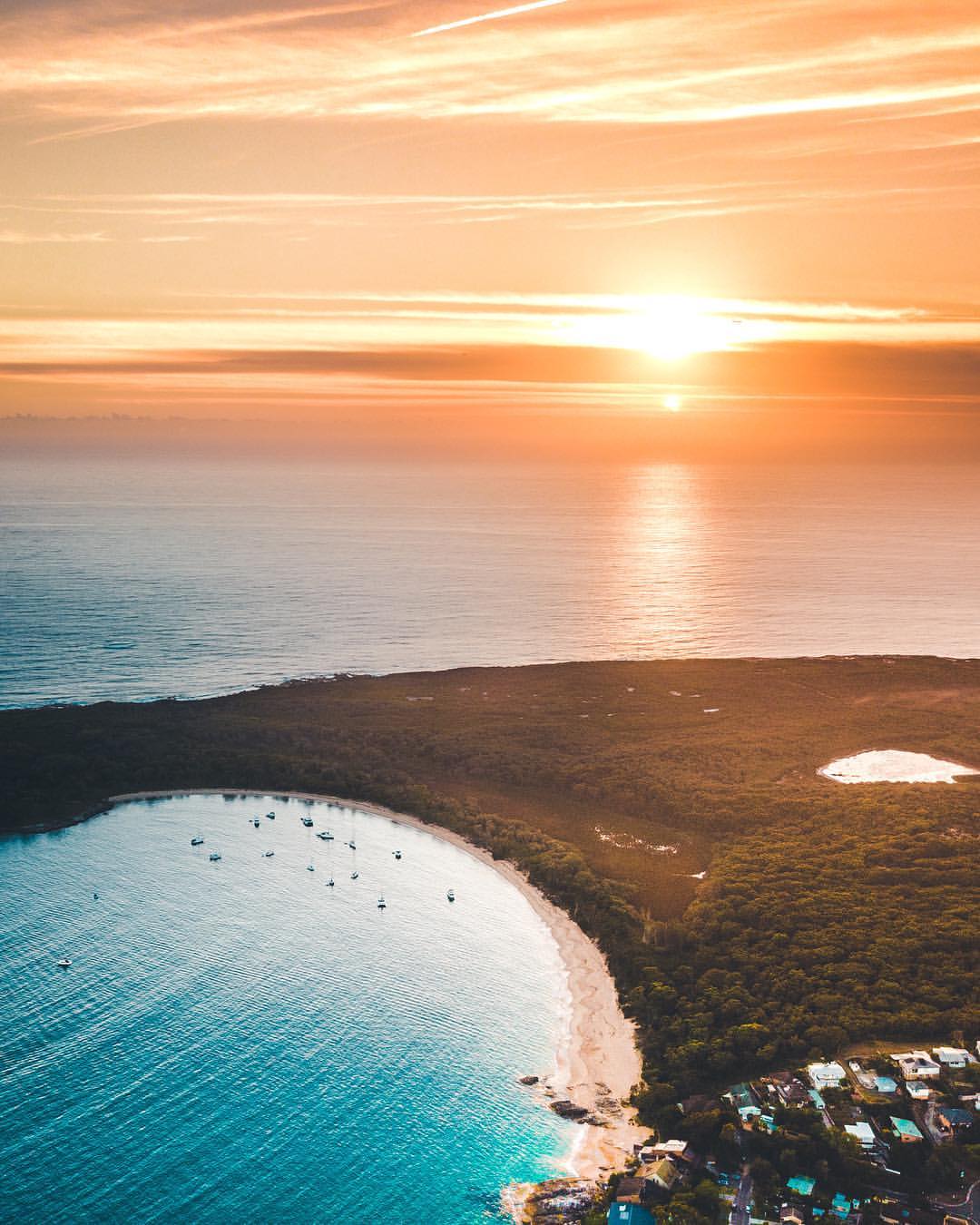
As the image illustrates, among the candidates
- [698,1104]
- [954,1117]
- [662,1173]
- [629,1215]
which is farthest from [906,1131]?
[629,1215]

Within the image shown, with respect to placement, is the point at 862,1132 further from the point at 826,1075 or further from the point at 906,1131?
the point at 826,1075

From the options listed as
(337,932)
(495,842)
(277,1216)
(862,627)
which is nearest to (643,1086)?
(277,1216)

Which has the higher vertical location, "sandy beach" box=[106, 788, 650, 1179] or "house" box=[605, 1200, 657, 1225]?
"house" box=[605, 1200, 657, 1225]

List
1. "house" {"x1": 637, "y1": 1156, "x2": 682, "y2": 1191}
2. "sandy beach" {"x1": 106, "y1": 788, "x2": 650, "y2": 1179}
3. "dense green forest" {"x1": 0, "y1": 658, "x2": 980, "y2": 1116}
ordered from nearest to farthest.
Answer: "house" {"x1": 637, "y1": 1156, "x2": 682, "y2": 1191} → "sandy beach" {"x1": 106, "y1": 788, "x2": 650, "y2": 1179} → "dense green forest" {"x1": 0, "y1": 658, "x2": 980, "y2": 1116}

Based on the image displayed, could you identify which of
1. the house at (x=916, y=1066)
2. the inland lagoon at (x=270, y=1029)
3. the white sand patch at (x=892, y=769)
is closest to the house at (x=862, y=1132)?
the house at (x=916, y=1066)

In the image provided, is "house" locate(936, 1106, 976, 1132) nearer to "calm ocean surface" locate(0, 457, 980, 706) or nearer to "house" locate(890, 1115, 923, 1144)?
"house" locate(890, 1115, 923, 1144)

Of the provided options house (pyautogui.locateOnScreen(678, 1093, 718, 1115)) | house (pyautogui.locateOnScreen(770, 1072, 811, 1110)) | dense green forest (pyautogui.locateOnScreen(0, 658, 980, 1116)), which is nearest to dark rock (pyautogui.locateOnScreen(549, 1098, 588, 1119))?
dense green forest (pyautogui.locateOnScreen(0, 658, 980, 1116))

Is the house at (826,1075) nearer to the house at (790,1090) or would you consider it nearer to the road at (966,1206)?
the house at (790,1090)
